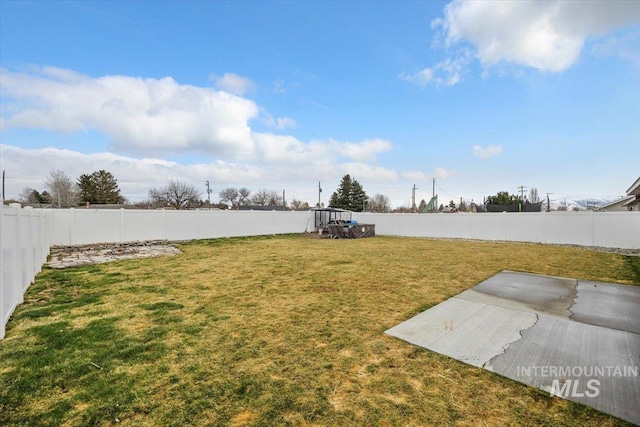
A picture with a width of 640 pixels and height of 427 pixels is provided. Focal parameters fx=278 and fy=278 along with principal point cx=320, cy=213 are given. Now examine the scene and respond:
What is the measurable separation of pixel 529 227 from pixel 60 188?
5074 centimetres

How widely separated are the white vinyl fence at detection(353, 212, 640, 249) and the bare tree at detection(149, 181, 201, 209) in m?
40.2

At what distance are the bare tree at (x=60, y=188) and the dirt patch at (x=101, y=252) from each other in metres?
34.1

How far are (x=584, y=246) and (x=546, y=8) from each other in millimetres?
10925

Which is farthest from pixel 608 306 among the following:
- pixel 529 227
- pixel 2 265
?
pixel 529 227

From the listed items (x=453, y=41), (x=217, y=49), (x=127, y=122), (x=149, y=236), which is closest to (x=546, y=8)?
(x=453, y=41)

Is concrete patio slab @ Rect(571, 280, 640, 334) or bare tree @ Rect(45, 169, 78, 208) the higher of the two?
bare tree @ Rect(45, 169, 78, 208)

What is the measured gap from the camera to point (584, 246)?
42.4 feet

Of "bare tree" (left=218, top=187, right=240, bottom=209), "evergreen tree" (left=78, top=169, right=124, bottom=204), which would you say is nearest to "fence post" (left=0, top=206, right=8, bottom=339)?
"evergreen tree" (left=78, top=169, right=124, bottom=204)

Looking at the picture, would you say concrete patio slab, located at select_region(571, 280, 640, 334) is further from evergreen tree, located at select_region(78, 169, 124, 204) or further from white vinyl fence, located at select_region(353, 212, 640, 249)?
evergreen tree, located at select_region(78, 169, 124, 204)

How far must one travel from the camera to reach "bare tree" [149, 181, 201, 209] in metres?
49.7

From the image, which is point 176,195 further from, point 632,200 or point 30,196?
point 632,200

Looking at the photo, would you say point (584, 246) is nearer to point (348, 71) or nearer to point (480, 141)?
point (480, 141)

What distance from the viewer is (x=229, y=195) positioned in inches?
2461

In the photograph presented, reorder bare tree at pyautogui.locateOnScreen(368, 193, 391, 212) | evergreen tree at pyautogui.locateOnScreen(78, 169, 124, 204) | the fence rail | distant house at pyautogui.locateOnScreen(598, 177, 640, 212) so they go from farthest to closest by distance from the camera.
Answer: bare tree at pyautogui.locateOnScreen(368, 193, 391, 212)
evergreen tree at pyautogui.locateOnScreen(78, 169, 124, 204)
the fence rail
distant house at pyautogui.locateOnScreen(598, 177, 640, 212)
